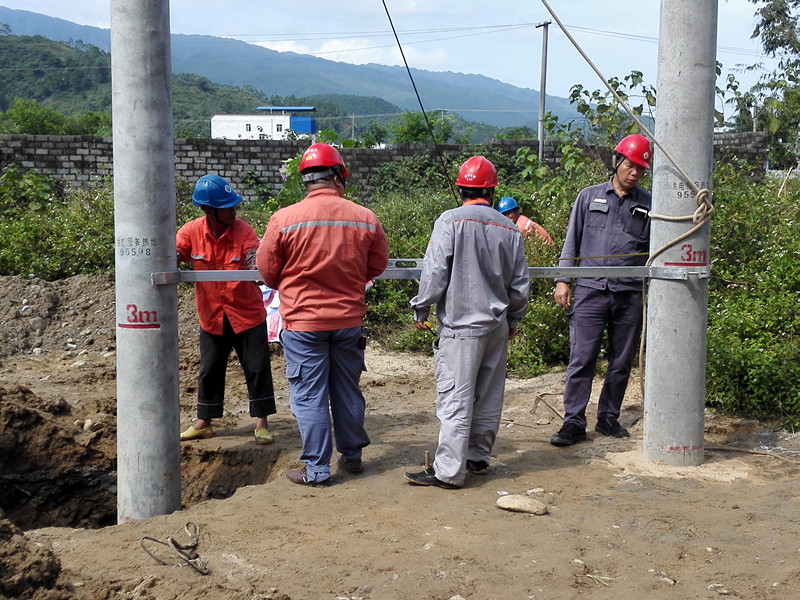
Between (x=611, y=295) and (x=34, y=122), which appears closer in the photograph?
(x=611, y=295)

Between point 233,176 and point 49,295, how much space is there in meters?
8.19

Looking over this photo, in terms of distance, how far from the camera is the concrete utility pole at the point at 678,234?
472cm

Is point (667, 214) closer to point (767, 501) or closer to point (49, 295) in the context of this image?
point (767, 501)

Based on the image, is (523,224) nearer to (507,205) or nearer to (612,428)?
(507,205)

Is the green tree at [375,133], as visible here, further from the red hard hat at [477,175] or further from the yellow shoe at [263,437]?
the red hard hat at [477,175]

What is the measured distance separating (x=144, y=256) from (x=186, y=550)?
1557mm

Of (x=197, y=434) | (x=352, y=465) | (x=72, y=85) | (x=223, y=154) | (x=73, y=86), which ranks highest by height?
(x=72, y=85)

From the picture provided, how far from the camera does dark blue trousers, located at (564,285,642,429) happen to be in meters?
5.66

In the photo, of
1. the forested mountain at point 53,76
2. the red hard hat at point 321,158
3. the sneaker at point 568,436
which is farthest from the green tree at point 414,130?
the forested mountain at point 53,76

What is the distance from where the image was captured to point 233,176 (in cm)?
1770

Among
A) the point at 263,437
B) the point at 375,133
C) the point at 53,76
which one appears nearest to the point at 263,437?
the point at 263,437

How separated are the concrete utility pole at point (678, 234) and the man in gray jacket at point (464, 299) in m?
0.85

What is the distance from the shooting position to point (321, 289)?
15.8 feet

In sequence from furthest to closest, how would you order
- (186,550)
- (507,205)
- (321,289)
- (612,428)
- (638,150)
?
(507,205), (612,428), (638,150), (321,289), (186,550)
